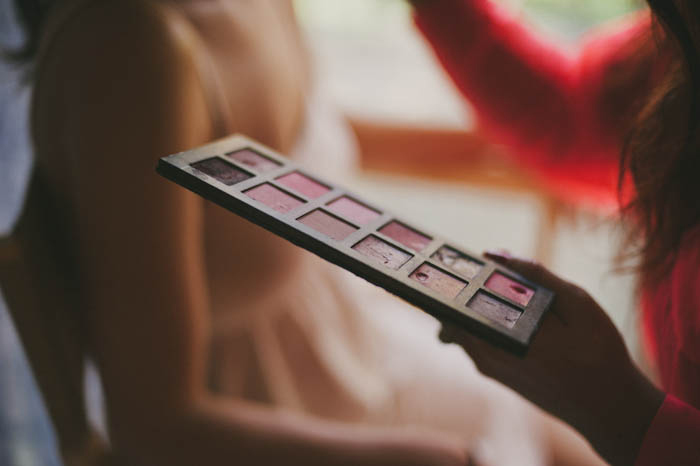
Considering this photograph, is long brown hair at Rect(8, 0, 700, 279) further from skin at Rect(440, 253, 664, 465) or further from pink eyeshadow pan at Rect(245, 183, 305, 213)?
pink eyeshadow pan at Rect(245, 183, 305, 213)

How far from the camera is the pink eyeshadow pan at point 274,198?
0.32 metres

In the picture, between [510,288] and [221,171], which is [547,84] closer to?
[510,288]

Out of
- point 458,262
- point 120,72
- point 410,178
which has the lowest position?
point 410,178

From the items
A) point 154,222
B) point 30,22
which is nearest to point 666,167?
point 154,222

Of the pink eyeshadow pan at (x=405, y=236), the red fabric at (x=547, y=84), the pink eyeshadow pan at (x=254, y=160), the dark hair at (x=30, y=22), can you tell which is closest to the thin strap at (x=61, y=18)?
the dark hair at (x=30, y=22)

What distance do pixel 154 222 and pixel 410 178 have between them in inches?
40.8

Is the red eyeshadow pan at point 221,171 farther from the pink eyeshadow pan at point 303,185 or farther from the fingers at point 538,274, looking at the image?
the fingers at point 538,274

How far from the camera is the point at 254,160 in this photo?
372 millimetres

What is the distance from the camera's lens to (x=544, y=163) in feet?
2.74

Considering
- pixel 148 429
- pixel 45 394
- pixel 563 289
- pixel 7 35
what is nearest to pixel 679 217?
→ pixel 563 289

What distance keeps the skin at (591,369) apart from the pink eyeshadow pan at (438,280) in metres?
0.05

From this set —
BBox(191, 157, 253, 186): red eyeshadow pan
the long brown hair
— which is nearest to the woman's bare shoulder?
BBox(191, 157, 253, 186): red eyeshadow pan

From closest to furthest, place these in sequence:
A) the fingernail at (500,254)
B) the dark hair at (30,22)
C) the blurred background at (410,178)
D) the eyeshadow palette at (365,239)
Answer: the eyeshadow palette at (365,239) → the fingernail at (500,254) → the dark hair at (30,22) → the blurred background at (410,178)

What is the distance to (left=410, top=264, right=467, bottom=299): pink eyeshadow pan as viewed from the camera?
31 centimetres
